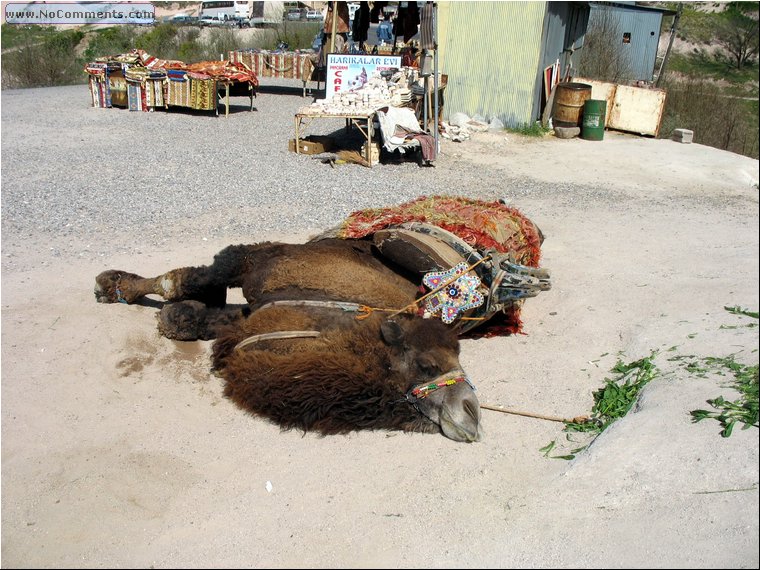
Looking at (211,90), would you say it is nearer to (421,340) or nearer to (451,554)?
(421,340)

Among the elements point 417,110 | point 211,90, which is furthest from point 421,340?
point 211,90

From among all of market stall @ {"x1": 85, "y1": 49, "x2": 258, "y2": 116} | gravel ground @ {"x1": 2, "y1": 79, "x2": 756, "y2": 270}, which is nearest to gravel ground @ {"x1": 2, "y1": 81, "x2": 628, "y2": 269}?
gravel ground @ {"x1": 2, "y1": 79, "x2": 756, "y2": 270}

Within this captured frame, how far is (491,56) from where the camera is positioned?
15.1 m

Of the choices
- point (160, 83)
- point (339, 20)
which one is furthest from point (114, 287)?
point (339, 20)

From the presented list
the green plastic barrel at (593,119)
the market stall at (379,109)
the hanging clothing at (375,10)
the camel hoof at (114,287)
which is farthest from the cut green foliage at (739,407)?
the hanging clothing at (375,10)

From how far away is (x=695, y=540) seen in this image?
8.41 ft

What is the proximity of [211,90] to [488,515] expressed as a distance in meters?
14.9

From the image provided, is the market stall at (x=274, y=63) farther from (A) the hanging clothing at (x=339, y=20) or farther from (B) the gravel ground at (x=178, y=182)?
(B) the gravel ground at (x=178, y=182)

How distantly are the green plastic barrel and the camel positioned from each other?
1003 cm

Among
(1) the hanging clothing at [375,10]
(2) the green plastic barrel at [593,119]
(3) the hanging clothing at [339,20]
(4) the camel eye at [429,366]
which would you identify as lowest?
(4) the camel eye at [429,366]

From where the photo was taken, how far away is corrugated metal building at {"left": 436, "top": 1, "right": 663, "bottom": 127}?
48.1 feet

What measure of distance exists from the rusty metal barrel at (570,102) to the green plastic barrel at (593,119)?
18 centimetres

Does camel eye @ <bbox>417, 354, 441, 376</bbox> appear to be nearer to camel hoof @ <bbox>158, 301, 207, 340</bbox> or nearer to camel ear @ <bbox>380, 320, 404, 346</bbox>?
camel ear @ <bbox>380, 320, 404, 346</bbox>

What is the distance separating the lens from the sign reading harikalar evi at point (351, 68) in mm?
14070
